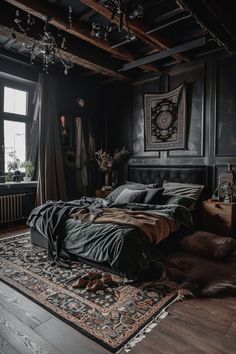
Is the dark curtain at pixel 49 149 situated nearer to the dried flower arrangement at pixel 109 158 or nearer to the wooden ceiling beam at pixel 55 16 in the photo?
the dried flower arrangement at pixel 109 158

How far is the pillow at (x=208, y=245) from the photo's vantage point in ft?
9.66

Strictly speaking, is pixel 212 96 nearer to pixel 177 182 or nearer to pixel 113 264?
pixel 177 182

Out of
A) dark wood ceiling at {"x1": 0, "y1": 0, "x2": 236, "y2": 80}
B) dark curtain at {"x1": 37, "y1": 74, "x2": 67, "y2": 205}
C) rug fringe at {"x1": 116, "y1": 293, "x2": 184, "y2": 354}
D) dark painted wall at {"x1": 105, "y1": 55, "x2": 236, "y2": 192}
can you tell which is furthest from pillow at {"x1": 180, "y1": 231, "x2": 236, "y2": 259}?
dark curtain at {"x1": 37, "y1": 74, "x2": 67, "y2": 205}

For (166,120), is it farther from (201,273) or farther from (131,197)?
(201,273)

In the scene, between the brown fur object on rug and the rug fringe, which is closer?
the rug fringe

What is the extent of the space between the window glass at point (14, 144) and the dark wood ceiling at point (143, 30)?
4.31 feet

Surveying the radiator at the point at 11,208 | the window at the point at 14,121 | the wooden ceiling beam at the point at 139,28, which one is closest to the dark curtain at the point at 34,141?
the window at the point at 14,121

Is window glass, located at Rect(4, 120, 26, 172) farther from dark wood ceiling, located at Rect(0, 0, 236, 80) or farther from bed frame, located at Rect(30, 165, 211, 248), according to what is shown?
bed frame, located at Rect(30, 165, 211, 248)

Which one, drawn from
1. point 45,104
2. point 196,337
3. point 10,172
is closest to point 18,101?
point 45,104

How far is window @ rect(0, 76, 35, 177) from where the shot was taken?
15.4ft

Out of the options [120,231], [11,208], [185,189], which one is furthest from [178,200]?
[11,208]

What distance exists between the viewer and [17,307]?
1.99 m

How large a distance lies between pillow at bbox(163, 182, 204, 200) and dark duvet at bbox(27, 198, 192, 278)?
654 mm

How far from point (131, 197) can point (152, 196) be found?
322 mm
